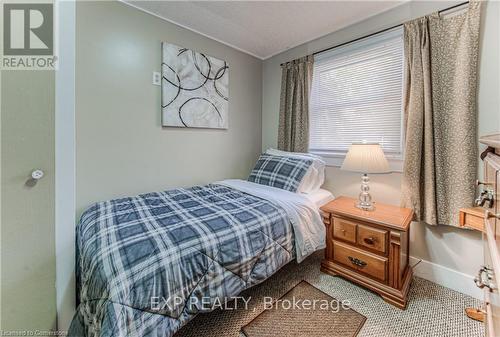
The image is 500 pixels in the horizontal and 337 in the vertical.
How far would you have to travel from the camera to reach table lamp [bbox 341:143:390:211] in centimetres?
171

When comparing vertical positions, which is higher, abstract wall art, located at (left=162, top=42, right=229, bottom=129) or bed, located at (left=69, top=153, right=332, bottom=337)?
abstract wall art, located at (left=162, top=42, right=229, bottom=129)

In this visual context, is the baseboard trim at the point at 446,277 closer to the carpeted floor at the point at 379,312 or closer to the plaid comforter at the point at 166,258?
the carpeted floor at the point at 379,312

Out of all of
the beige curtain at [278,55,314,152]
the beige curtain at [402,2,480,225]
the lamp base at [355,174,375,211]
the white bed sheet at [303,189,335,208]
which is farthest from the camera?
the beige curtain at [278,55,314,152]

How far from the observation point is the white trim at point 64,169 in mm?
1272

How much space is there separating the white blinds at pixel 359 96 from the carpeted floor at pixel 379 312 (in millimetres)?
1161

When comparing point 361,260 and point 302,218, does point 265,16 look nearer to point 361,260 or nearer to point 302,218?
point 302,218

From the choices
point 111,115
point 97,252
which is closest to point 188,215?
point 97,252

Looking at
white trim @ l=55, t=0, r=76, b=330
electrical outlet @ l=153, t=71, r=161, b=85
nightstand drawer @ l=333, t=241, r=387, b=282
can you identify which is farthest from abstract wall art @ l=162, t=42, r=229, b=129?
nightstand drawer @ l=333, t=241, r=387, b=282

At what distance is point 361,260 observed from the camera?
1722 millimetres

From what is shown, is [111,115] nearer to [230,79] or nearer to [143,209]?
[143,209]

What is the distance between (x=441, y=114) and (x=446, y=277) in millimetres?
1302

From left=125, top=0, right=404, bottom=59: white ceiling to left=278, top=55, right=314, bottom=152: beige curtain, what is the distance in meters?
0.31

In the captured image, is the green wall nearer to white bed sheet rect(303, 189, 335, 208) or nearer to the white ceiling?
the white ceiling

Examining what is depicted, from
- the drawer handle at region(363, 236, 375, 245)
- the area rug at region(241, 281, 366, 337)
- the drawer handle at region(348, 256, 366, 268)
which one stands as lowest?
the area rug at region(241, 281, 366, 337)
